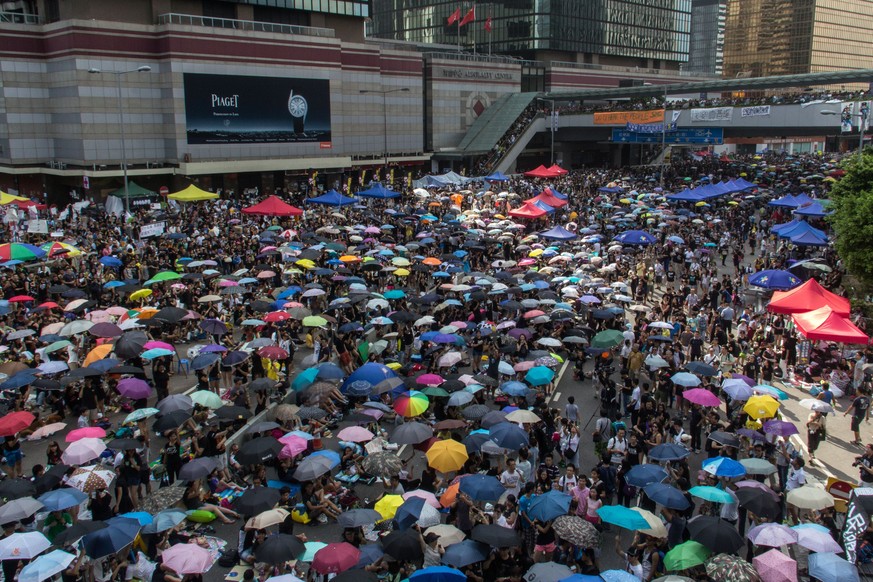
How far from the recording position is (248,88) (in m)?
49.5

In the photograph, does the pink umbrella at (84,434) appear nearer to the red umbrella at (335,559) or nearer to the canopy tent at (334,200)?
the red umbrella at (335,559)

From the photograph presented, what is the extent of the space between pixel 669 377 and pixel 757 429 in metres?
2.68

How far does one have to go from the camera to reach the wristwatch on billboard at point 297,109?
5209 cm

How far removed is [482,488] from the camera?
11.3m

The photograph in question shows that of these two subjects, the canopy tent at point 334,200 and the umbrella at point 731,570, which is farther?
the canopy tent at point 334,200

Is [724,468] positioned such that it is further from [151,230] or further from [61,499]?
[151,230]

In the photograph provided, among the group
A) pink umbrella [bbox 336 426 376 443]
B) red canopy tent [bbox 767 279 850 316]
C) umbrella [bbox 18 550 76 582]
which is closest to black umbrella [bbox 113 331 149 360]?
pink umbrella [bbox 336 426 376 443]

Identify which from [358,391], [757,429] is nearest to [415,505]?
[358,391]

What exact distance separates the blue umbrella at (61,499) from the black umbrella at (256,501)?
239cm

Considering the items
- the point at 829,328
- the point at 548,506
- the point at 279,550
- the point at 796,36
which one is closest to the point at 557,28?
the point at 829,328

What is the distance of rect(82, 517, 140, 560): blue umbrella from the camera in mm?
9883

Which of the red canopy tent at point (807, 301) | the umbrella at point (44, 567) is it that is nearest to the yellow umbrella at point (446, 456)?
the umbrella at point (44, 567)

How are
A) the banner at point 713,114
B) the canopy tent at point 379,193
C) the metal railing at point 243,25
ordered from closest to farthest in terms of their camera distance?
the canopy tent at point 379,193, the metal railing at point 243,25, the banner at point 713,114

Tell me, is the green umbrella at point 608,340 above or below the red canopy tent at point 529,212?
below
